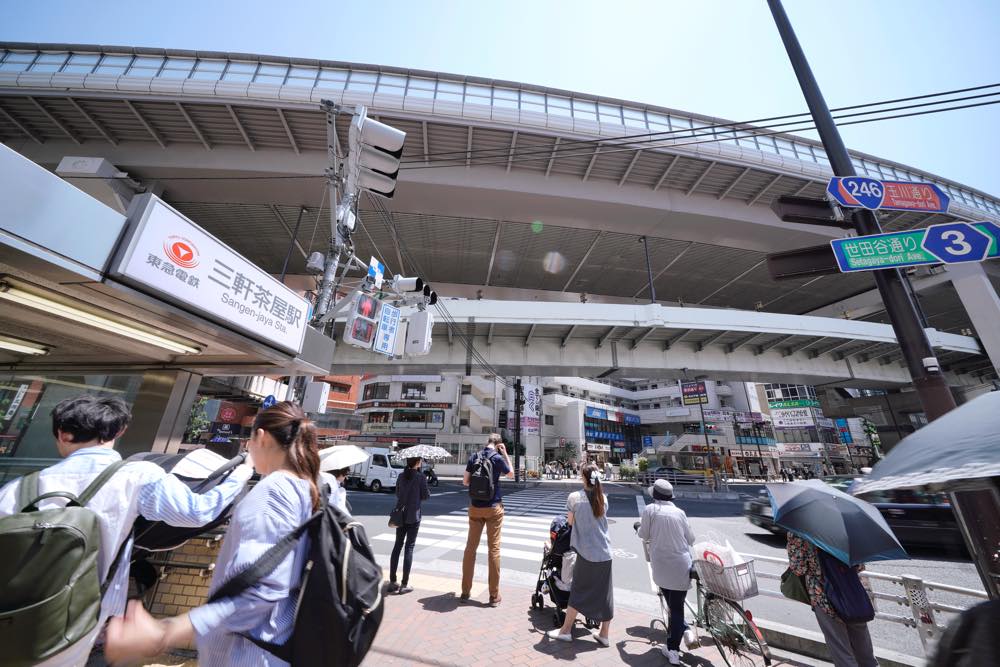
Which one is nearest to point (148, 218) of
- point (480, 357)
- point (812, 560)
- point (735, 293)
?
point (812, 560)

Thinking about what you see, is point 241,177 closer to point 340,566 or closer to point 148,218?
point 148,218

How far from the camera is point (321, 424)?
1507 inches

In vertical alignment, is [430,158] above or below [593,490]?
above

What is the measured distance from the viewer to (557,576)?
14.1 feet

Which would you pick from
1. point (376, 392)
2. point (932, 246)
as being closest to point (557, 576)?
point (932, 246)

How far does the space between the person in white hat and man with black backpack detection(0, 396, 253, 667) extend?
3.70 meters

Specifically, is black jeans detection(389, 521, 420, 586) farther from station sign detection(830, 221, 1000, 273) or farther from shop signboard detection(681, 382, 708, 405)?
shop signboard detection(681, 382, 708, 405)

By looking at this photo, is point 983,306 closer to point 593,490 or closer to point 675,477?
point 593,490

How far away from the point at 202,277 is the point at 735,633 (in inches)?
246

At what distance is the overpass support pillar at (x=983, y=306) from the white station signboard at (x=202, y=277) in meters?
17.8

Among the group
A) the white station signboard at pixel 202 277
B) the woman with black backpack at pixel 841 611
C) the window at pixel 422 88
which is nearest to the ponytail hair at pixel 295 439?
the white station signboard at pixel 202 277

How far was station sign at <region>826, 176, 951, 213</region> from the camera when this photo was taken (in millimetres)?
4422

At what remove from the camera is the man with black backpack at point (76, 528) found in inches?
54.5

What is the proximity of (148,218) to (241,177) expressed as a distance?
39.8 feet
